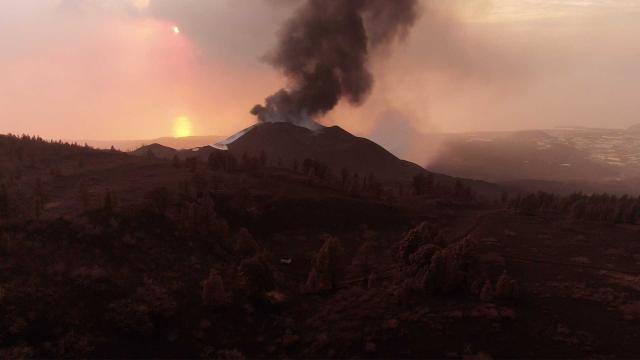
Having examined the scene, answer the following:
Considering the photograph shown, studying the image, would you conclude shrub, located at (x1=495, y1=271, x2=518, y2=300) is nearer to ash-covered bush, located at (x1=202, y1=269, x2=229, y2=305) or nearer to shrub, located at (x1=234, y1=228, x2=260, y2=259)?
ash-covered bush, located at (x1=202, y1=269, x2=229, y2=305)

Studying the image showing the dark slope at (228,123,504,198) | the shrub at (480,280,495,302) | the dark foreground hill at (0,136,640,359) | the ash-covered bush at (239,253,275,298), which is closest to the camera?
the dark foreground hill at (0,136,640,359)

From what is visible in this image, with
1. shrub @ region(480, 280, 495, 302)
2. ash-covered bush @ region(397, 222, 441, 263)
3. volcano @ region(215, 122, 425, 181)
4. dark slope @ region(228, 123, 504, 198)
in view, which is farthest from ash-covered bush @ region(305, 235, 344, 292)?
volcano @ region(215, 122, 425, 181)

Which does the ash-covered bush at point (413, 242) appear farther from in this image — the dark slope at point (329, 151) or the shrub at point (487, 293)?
the dark slope at point (329, 151)

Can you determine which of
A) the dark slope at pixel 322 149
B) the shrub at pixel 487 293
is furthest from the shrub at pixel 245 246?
the dark slope at pixel 322 149

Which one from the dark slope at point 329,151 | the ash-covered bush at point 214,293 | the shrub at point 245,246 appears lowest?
the ash-covered bush at point 214,293

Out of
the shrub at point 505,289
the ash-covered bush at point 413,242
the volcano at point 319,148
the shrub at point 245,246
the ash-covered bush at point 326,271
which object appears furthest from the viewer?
the volcano at point 319,148

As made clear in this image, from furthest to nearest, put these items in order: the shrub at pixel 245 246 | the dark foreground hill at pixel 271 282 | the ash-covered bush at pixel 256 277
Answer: the shrub at pixel 245 246, the ash-covered bush at pixel 256 277, the dark foreground hill at pixel 271 282

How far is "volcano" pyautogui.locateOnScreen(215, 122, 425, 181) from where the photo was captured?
12715cm

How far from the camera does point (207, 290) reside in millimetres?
34062

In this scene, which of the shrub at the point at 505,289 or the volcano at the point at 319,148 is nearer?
the shrub at the point at 505,289

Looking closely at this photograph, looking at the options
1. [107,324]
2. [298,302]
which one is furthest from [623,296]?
[107,324]

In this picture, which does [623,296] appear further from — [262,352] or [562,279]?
[262,352]

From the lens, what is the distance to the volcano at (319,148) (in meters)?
127

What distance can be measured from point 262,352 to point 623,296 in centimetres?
3183
